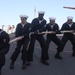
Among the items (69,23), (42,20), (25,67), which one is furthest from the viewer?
(69,23)

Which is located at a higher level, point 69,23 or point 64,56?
point 69,23

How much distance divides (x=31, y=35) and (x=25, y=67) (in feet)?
4.31

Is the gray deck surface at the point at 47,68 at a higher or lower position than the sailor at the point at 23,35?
lower

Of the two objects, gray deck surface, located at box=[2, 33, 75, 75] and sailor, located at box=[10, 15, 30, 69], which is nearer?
gray deck surface, located at box=[2, 33, 75, 75]

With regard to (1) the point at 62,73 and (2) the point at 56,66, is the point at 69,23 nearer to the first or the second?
(2) the point at 56,66

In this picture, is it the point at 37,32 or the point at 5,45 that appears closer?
the point at 5,45

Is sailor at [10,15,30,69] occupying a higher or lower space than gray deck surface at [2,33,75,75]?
higher

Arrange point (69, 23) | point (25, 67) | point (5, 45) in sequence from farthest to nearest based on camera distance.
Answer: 1. point (69, 23)
2. point (25, 67)
3. point (5, 45)

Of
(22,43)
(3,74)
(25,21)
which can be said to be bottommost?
(3,74)

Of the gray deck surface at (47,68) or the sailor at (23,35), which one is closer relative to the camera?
the gray deck surface at (47,68)

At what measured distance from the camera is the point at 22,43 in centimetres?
1127

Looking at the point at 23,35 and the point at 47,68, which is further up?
the point at 23,35

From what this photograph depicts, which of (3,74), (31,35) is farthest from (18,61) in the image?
(3,74)

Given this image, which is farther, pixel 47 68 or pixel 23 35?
pixel 47 68
